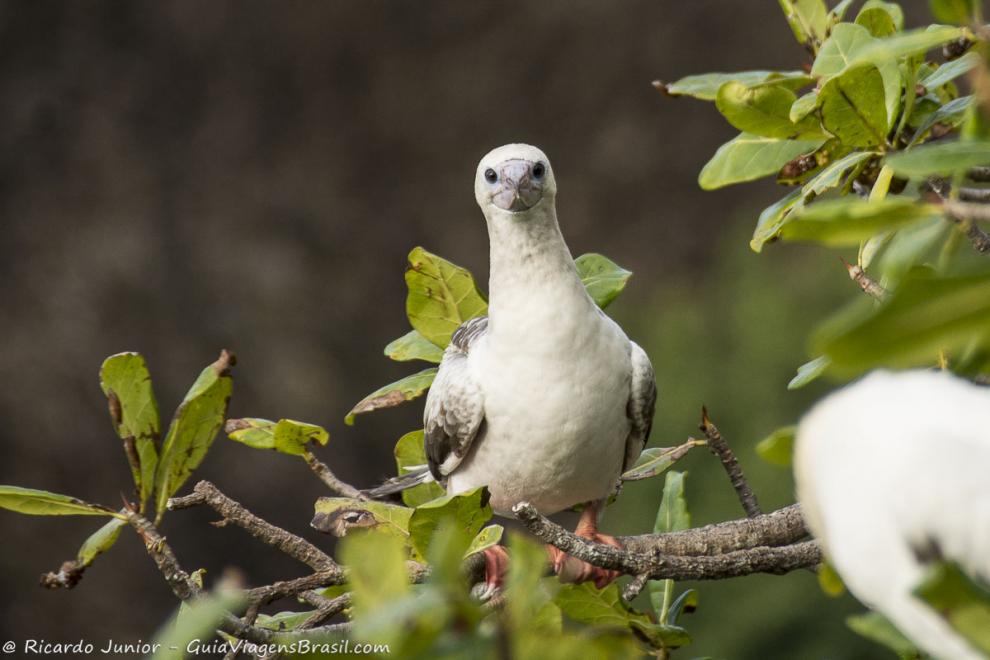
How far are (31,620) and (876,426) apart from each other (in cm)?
393

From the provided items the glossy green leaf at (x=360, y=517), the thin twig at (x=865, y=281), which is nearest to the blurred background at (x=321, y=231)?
the glossy green leaf at (x=360, y=517)

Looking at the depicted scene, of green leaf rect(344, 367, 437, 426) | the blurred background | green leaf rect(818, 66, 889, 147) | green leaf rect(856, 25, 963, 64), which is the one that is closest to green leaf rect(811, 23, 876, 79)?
green leaf rect(818, 66, 889, 147)

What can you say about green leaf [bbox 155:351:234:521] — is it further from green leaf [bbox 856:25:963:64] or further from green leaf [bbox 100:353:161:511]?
green leaf [bbox 856:25:963:64]

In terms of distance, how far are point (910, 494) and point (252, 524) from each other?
614 mm

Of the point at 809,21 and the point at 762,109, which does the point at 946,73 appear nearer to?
the point at 762,109

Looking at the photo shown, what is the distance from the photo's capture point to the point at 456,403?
129cm

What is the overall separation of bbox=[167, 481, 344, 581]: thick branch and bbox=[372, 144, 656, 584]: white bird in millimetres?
368

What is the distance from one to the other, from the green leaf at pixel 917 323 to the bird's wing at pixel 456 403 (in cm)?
94

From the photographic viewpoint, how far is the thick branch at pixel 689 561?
0.82 m

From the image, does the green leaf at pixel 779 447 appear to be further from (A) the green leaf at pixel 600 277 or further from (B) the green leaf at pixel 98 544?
(A) the green leaf at pixel 600 277

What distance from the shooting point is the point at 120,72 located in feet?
13.5

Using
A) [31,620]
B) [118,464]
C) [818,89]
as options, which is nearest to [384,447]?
[118,464]

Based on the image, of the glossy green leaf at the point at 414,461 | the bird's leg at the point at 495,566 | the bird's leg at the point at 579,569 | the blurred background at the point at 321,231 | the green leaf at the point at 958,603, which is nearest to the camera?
the green leaf at the point at 958,603

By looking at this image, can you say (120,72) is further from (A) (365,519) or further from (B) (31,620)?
(A) (365,519)
